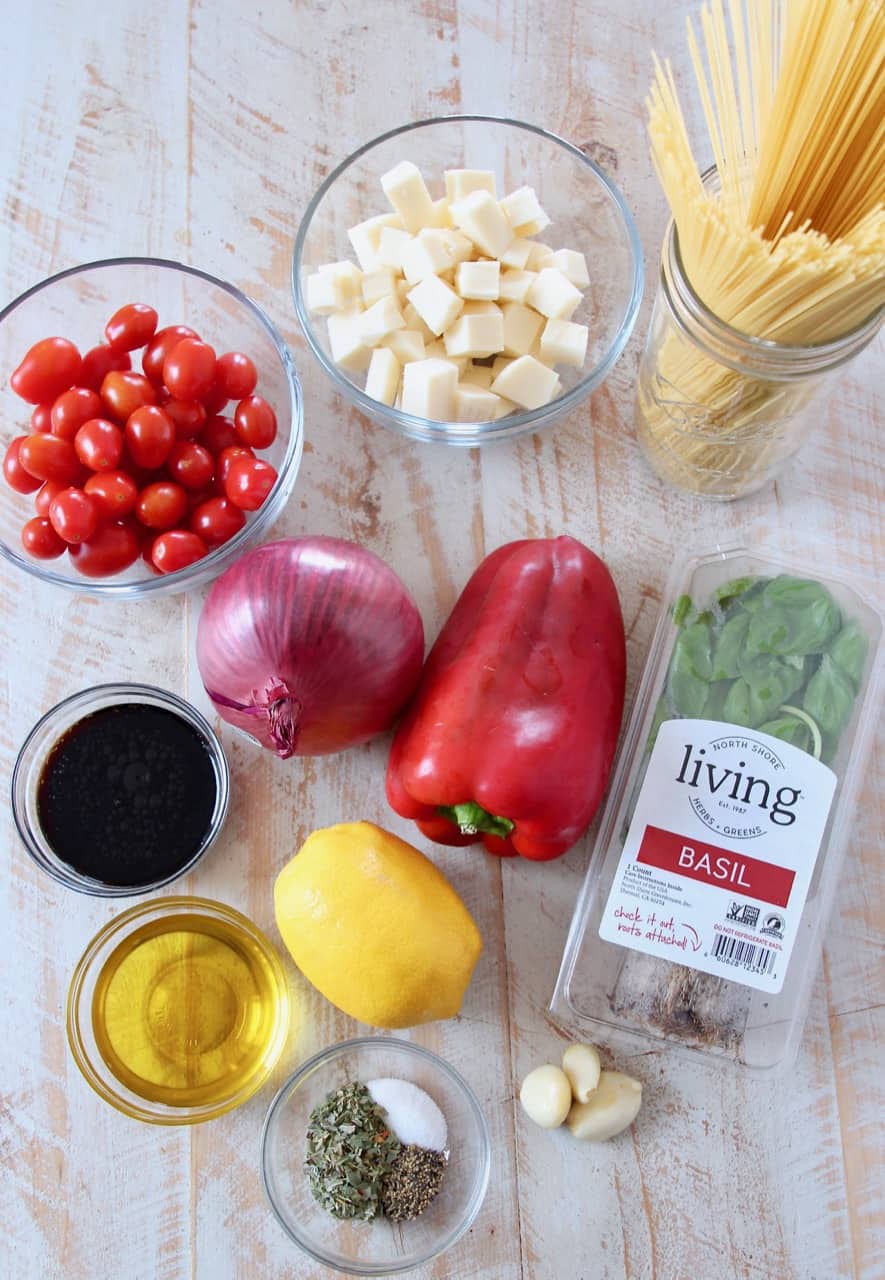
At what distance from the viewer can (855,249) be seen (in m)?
0.73

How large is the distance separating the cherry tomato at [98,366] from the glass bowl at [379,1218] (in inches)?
27.2

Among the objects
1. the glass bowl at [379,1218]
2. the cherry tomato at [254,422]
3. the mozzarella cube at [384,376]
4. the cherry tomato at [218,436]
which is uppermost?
the mozzarella cube at [384,376]

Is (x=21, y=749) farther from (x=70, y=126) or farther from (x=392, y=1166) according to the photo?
(x=70, y=126)

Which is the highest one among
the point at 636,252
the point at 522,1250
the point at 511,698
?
the point at 636,252

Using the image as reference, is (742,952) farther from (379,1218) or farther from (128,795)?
(128,795)

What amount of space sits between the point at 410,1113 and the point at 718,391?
2.38 ft

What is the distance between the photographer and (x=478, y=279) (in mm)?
1073

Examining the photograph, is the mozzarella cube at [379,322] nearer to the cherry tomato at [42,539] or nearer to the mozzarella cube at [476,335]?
the mozzarella cube at [476,335]

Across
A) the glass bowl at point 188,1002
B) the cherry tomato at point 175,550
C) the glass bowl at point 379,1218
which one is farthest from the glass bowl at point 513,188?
the glass bowl at point 379,1218

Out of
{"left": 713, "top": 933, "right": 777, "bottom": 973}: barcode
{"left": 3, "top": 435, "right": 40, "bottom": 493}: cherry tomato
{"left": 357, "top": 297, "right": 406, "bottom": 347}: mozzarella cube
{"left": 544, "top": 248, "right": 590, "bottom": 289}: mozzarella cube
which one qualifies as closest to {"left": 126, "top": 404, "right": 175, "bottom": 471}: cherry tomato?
{"left": 3, "top": 435, "right": 40, "bottom": 493}: cherry tomato

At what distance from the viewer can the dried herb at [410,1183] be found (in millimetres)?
1030

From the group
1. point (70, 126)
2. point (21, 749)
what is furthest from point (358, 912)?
point (70, 126)

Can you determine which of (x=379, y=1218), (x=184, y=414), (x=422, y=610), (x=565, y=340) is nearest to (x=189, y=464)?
(x=184, y=414)

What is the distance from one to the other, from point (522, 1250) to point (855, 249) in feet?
3.07
